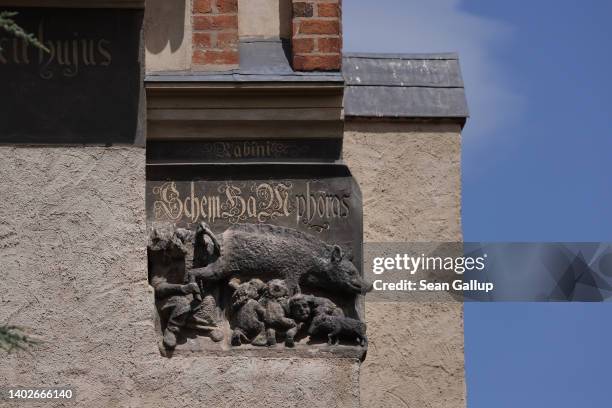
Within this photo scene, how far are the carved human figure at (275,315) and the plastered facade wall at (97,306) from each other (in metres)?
0.13

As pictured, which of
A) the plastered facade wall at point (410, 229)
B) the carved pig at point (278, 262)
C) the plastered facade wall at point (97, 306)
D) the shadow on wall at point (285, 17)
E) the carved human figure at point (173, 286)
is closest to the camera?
the plastered facade wall at point (97, 306)

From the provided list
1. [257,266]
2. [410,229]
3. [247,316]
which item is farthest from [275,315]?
[410,229]

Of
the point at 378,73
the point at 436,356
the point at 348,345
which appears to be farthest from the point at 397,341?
the point at 348,345

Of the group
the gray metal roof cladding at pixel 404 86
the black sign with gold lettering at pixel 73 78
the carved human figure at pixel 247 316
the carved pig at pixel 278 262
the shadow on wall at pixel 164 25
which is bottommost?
the carved human figure at pixel 247 316

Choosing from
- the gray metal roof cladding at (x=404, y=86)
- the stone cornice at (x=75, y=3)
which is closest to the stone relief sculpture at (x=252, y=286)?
the stone cornice at (x=75, y=3)

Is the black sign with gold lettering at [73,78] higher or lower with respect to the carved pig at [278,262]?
higher

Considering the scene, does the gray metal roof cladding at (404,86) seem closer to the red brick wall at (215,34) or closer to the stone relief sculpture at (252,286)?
the red brick wall at (215,34)

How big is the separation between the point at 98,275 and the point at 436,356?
3.58m

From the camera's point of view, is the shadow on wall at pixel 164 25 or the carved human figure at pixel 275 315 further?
the shadow on wall at pixel 164 25

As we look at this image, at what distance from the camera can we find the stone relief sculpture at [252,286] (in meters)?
10.9

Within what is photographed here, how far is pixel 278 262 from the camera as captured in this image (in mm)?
11008

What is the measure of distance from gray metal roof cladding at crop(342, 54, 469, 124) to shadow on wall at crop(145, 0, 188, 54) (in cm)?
315

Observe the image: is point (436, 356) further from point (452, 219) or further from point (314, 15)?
point (314, 15)

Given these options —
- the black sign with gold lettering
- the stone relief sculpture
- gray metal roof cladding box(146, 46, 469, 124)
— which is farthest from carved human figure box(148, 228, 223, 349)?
gray metal roof cladding box(146, 46, 469, 124)
